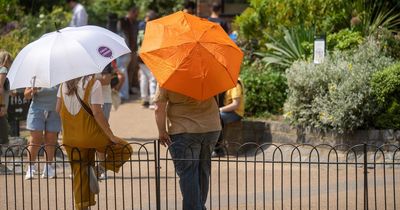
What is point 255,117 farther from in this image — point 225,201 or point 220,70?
point 220,70

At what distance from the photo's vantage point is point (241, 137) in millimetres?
11992

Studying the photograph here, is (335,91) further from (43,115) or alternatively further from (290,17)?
(290,17)

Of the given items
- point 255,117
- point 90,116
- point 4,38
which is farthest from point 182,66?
point 4,38

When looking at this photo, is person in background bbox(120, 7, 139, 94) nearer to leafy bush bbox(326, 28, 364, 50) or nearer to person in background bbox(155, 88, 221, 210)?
leafy bush bbox(326, 28, 364, 50)

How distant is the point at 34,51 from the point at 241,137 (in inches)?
180

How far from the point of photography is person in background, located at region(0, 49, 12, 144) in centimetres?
1010

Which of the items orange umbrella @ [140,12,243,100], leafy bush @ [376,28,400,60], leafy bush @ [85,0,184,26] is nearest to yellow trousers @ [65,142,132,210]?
orange umbrella @ [140,12,243,100]

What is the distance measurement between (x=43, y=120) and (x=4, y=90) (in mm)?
639

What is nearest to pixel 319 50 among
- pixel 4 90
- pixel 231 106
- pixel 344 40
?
pixel 344 40

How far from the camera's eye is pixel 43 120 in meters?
10.2

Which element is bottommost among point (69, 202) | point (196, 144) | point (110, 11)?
point (69, 202)

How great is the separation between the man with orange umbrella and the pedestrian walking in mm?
517

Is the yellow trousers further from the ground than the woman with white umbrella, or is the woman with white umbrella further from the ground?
the woman with white umbrella

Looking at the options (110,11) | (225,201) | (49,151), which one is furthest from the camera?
(110,11)
